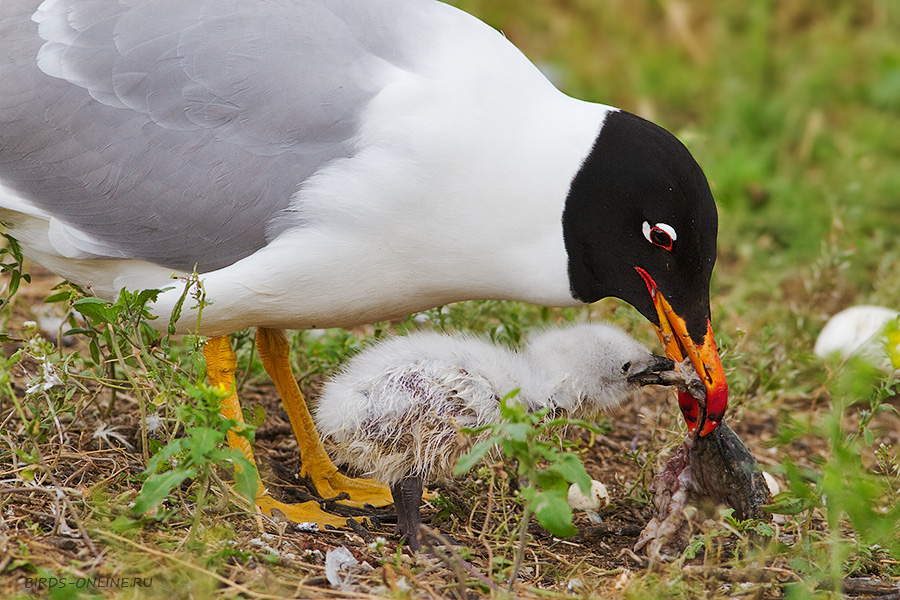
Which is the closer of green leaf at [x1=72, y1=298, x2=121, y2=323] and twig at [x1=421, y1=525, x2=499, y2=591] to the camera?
twig at [x1=421, y1=525, x2=499, y2=591]

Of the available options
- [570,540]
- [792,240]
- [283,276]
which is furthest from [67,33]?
[792,240]

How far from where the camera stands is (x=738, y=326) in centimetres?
529

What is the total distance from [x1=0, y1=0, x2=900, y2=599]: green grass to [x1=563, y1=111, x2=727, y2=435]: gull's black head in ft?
1.51

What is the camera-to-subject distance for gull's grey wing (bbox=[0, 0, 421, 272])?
3.34 meters

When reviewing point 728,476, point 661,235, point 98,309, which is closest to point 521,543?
point 728,476

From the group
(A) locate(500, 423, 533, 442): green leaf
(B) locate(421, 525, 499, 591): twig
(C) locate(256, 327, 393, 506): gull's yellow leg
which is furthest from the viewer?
(C) locate(256, 327, 393, 506): gull's yellow leg

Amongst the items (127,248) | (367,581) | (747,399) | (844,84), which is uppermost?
(844,84)

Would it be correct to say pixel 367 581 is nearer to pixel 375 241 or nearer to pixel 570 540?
pixel 570 540

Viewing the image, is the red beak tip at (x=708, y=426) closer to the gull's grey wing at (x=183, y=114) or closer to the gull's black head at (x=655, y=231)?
the gull's black head at (x=655, y=231)

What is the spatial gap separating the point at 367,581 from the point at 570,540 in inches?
30.7

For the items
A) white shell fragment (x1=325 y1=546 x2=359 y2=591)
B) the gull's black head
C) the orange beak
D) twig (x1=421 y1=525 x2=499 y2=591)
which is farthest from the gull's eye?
white shell fragment (x1=325 y1=546 x2=359 y2=591)

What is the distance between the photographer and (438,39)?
351 cm

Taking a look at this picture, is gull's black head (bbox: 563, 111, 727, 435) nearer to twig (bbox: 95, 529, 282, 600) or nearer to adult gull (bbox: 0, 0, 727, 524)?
adult gull (bbox: 0, 0, 727, 524)

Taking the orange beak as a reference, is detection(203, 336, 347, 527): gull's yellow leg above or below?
below
